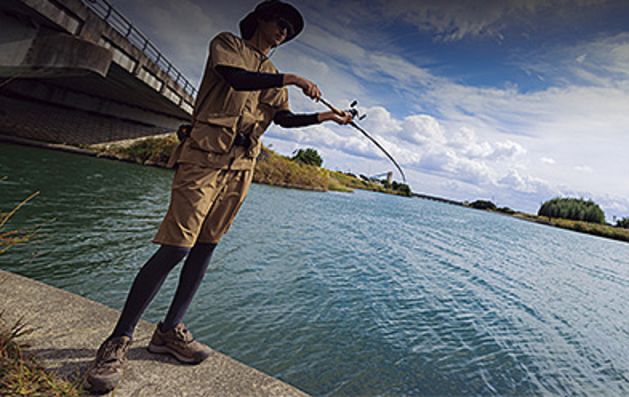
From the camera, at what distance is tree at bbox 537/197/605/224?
218 ft

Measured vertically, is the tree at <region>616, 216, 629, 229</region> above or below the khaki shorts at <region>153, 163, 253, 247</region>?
above

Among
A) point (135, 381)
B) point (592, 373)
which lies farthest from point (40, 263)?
point (592, 373)

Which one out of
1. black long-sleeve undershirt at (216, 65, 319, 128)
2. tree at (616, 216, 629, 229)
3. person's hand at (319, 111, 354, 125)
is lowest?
black long-sleeve undershirt at (216, 65, 319, 128)

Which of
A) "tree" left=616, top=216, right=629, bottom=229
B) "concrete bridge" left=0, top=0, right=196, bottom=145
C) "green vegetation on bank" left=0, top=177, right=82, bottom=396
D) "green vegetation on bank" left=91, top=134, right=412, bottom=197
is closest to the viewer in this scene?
"green vegetation on bank" left=0, top=177, right=82, bottom=396

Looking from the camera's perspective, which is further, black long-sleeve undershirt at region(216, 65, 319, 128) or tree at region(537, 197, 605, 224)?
tree at region(537, 197, 605, 224)

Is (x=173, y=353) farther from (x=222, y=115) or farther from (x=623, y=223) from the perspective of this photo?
(x=623, y=223)

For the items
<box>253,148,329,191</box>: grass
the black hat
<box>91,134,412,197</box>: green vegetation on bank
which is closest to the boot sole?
the black hat

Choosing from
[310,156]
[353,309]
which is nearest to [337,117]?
[353,309]

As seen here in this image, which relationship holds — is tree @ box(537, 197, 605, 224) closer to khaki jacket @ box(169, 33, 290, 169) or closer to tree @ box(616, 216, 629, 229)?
Answer: tree @ box(616, 216, 629, 229)

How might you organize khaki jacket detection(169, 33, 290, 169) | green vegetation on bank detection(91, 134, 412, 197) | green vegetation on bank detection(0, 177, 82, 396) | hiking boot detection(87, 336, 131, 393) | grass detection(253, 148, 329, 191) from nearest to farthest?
green vegetation on bank detection(0, 177, 82, 396) < hiking boot detection(87, 336, 131, 393) < khaki jacket detection(169, 33, 290, 169) < green vegetation on bank detection(91, 134, 412, 197) < grass detection(253, 148, 329, 191)

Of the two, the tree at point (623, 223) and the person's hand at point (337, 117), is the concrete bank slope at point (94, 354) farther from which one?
the tree at point (623, 223)

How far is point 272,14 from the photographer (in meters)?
1.85

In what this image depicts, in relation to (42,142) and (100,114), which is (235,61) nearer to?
(42,142)

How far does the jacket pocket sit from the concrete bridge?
2.64 metres
